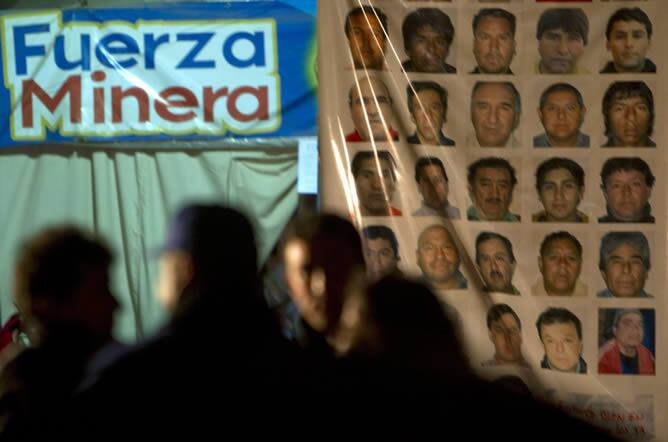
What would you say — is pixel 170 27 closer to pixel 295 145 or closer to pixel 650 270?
pixel 295 145

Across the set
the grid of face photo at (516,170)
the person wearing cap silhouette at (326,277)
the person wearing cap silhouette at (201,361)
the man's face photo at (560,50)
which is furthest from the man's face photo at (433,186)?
the person wearing cap silhouette at (201,361)

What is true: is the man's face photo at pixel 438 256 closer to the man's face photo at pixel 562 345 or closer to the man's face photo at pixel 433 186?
the man's face photo at pixel 433 186

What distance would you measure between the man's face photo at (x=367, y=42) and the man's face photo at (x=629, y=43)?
0.98m

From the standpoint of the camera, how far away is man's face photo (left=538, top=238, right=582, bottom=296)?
14.4 ft

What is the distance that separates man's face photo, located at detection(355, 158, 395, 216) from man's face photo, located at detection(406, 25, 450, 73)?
Result: 45cm

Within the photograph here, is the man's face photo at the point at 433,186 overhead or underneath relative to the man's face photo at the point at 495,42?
underneath

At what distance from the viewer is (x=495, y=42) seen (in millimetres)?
4352

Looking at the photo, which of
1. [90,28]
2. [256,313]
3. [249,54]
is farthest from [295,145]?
[256,313]

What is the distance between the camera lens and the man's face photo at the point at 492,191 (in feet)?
14.4

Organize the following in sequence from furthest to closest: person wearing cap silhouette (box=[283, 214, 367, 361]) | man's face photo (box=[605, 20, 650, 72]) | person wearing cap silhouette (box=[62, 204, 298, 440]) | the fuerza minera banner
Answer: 1. the fuerza minera banner
2. man's face photo (box=[605, 20, 650, 72])
3. person wearing cap silhouette (box=[283, 214, 367, 361])
4. person wearing cap silhouette (box=[62, 204, 298, 440])

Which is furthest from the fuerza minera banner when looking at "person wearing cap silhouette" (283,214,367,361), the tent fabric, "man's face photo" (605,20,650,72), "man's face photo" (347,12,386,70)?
"person wearing cap silhouette" (283,214,367,361)

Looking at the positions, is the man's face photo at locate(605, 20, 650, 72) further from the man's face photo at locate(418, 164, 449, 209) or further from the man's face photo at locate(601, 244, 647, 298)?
the man's face photo at locate(418, 164, 449, 209)

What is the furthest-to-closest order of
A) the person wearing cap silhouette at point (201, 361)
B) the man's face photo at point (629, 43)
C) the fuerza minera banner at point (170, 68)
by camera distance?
the fuerza minera banner at point (170, 68) < the man's face photo at point (629, 43) < the person wearing cap silhouette at point (201, 361)

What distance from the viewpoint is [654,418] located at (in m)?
4.34
